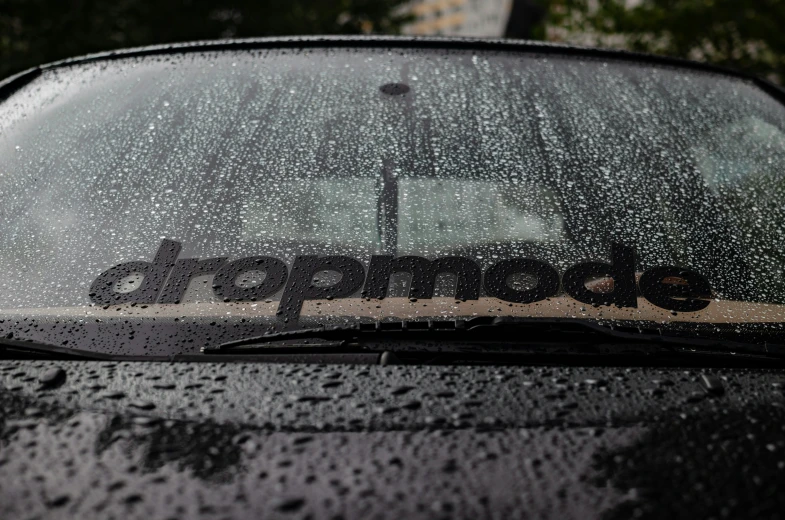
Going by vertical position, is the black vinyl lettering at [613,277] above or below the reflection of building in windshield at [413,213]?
below

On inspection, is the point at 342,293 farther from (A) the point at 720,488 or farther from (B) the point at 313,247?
(A) the point at 720,488

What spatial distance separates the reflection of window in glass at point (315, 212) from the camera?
5.12ft

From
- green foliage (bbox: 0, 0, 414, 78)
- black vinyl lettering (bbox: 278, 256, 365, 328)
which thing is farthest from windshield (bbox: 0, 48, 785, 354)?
green foliage (bbox: 0, 0, 414, 78)

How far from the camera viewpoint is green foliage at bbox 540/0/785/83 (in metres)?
9.80

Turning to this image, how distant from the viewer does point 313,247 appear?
1.54 m

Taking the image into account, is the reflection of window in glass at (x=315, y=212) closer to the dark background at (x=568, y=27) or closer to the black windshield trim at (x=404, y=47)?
the black windshield trim at (x=404, y=47)

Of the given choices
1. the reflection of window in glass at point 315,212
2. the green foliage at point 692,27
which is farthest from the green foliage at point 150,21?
the reflection of window in glass at point 315,212

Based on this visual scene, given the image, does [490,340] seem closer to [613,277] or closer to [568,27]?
[613,277]

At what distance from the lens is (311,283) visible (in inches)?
57.8

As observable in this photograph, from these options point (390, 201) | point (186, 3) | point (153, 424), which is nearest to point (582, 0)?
point (186, 3)

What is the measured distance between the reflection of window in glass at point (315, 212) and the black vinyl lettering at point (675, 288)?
0.48m

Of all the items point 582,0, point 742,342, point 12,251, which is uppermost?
point 582,0

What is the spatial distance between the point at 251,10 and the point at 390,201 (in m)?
11.9

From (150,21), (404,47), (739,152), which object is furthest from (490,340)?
(150,21)
